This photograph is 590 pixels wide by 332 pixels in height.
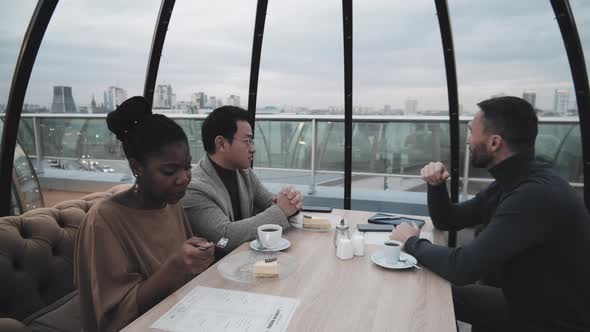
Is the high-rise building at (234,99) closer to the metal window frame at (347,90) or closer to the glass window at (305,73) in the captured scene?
the glass window at (305,73)

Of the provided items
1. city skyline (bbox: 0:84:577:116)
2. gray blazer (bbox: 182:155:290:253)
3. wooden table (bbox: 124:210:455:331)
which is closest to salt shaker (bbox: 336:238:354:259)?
wooden table (bbox: 124:210:455:331)

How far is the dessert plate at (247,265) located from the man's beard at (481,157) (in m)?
1.08

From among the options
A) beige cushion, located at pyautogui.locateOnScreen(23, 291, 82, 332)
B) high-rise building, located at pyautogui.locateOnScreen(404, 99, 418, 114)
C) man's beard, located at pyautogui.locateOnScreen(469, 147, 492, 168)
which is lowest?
beige cushion, located at pyautogui.locateOnScreen(23, 291, 82, 332)

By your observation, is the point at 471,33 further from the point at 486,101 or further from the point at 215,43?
the point at 215,43

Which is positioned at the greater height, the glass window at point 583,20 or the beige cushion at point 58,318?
the glass window at point 583,20

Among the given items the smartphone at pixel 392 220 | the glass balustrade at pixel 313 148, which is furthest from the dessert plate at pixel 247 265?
the glass balustrade at pixel 313 148

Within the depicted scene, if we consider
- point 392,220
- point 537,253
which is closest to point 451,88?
point 392,220

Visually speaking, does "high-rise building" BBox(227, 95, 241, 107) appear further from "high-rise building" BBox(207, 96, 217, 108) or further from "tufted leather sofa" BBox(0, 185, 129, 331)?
"tufted leather sofa" BBox(0, 185, 129, 331)

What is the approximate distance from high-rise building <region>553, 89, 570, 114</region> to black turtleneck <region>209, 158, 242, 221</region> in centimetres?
312

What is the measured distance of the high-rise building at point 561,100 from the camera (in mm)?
3279

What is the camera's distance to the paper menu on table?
1028 mm

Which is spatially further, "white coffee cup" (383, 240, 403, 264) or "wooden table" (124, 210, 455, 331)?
"white coffee cup" (383, 240, 403, 264)

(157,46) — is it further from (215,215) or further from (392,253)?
(392,253)

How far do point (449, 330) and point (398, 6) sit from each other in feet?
10.2
